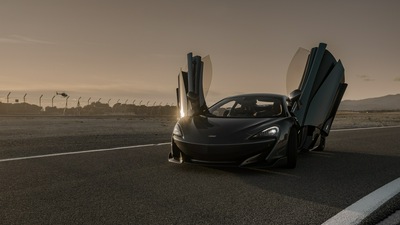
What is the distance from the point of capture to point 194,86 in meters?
7.91

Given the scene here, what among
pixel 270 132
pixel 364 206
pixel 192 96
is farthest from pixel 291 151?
pixel 364 206

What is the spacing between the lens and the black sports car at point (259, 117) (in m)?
6.09

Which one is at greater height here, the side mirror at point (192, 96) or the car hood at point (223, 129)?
the side mirror at point (192, 96)

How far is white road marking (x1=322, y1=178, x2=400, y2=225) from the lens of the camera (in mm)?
3705

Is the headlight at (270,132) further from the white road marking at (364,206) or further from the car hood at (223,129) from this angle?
the white road marking at (364,206)

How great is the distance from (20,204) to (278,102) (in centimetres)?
485

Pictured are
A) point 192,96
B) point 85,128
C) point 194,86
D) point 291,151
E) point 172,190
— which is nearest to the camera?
point 172,190

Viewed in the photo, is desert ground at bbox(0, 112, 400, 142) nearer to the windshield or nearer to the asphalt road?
the windshield

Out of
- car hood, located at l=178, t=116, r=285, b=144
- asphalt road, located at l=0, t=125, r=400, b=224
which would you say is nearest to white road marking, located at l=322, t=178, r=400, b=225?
asphalt road, located at l=0, t=125, r=400, b=224

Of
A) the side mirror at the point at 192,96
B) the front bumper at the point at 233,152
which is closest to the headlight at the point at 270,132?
the front bumper at the point at 233,152

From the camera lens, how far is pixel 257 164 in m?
6.14

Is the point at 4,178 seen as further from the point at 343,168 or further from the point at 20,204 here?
the point at 343,168

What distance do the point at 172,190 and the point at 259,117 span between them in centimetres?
249

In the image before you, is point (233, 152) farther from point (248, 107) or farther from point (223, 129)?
point (248, 107)
